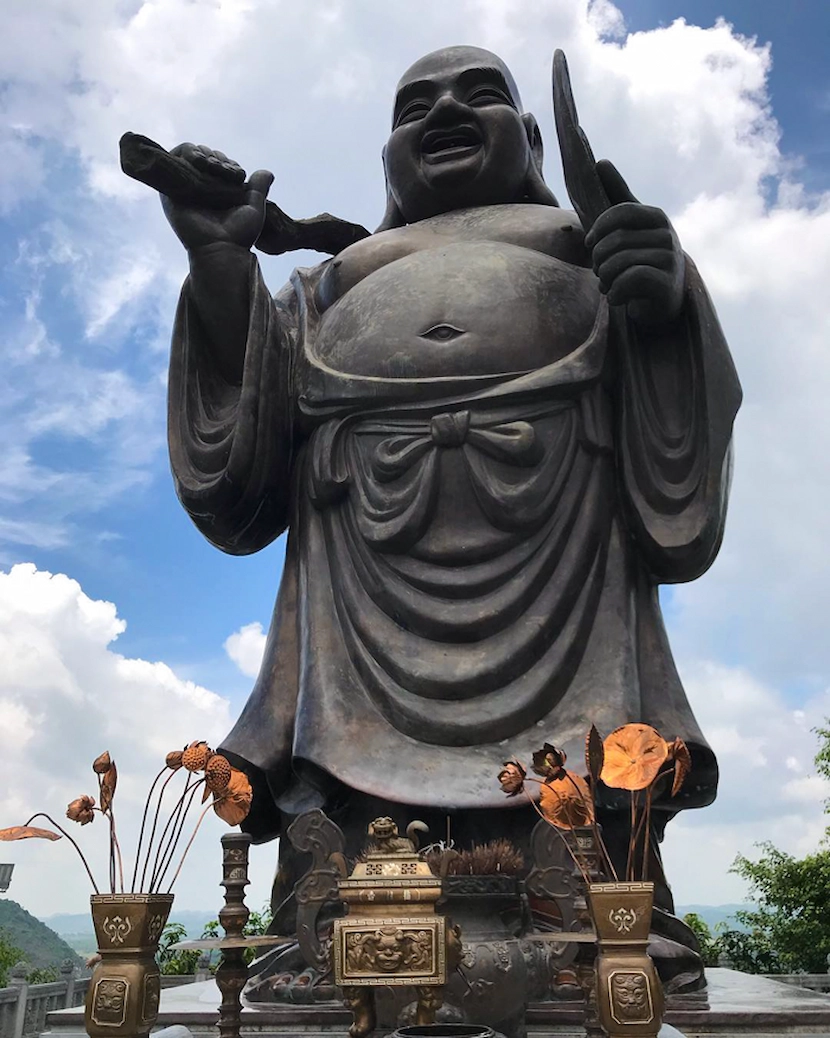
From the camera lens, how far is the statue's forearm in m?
4.57

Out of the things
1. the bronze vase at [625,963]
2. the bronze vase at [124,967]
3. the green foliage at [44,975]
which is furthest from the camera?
the green foliage at [44,975]

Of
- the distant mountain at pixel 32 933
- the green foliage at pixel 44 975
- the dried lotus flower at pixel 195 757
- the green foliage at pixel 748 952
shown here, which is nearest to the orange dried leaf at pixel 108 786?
the dried lotus flower at pixel 195 757

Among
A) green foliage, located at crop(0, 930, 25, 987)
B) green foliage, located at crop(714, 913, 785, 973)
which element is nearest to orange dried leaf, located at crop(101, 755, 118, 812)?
green foliage, located at crop(714, 913, 785, 973)

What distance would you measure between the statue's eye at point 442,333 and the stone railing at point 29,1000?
24.6ft

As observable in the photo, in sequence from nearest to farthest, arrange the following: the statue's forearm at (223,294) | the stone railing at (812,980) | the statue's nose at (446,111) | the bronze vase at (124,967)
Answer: the bronze vase at (124,967), the statue's forearm at (223,294), the statue's nose at (446,111), the stone railing at (812,980)

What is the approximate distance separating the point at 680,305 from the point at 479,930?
256 centimetres

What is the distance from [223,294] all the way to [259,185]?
47cm

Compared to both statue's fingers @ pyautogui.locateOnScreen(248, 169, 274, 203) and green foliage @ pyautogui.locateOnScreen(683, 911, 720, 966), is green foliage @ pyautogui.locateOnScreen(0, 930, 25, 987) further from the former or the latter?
statue's fingers @ pyautogui.locateOnScreen(248, 169, 274, 203)

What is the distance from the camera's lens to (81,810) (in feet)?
8.09

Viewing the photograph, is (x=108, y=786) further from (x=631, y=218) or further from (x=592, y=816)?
(x=631, y=218)

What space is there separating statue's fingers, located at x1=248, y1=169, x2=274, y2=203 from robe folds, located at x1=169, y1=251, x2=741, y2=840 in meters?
0.37

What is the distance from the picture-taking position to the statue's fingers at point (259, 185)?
4605 mm

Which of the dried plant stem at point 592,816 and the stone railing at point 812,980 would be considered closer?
the dried plant stem at point 592,816

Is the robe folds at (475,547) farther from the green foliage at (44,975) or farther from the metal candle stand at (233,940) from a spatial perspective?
the green foliage at (44,975)
